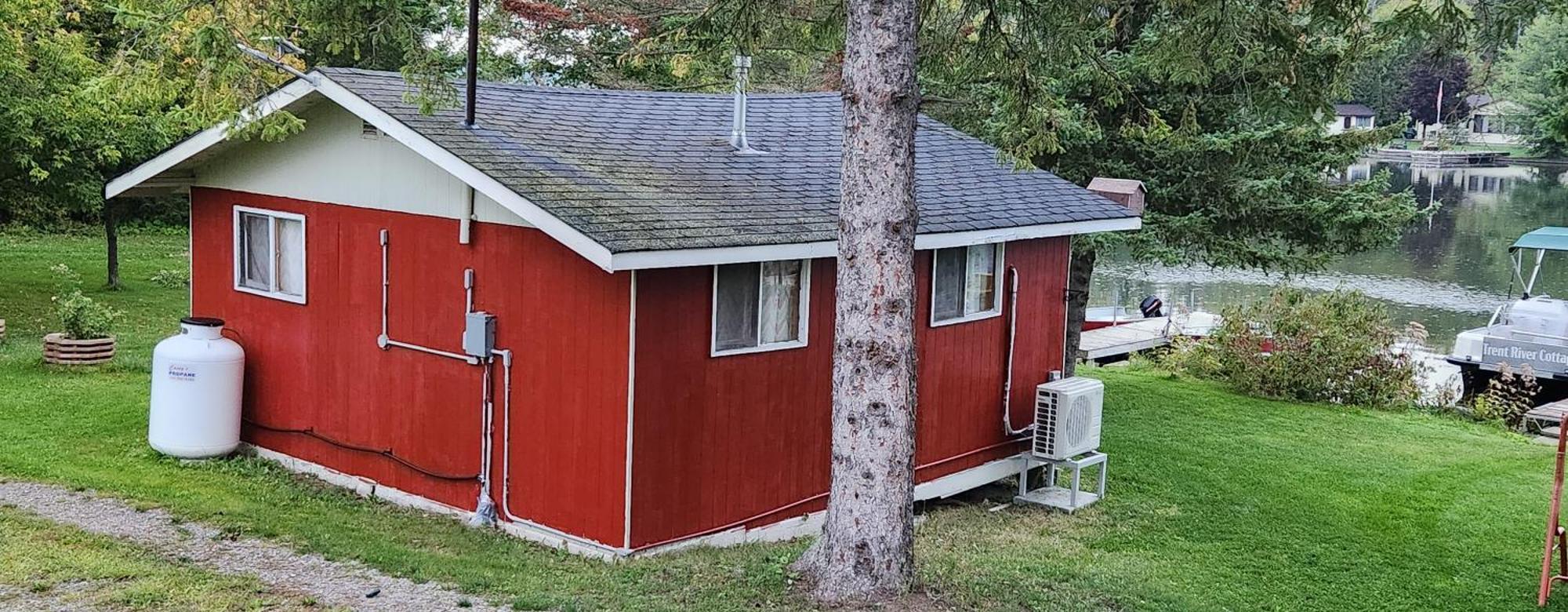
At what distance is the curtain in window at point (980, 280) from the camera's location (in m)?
10.4

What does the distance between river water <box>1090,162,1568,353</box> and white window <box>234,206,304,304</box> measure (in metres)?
13.7

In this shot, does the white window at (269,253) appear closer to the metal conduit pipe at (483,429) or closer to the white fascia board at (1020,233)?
the metal conduit pipe at (483,429)

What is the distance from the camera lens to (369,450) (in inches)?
375

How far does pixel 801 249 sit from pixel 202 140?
4.53 m

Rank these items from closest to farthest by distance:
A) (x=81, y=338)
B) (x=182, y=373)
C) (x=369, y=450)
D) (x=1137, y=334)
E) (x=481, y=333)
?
(x=481, y=333) → (x=369, y=450) → (x=182, y=373) → (x=81, y=338) → (x=1137, y=334)

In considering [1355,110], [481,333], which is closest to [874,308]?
[481,333]

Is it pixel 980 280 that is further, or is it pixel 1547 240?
pixel 1547 240

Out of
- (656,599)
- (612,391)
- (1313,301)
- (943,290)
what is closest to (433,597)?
(656,599)

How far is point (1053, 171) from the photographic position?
49.3 feet

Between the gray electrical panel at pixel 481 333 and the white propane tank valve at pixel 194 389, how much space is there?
8.61 ft

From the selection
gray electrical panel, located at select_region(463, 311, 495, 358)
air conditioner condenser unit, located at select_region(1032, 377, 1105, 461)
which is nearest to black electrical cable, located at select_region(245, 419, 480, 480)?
gray electrical panel, located at select_region(463, 311, 495, 358)

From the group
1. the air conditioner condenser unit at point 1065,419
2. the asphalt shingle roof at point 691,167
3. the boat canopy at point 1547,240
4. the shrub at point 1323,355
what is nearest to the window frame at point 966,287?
the asphalt shingle roof at point 691,167

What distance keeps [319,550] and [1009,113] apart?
6.19m

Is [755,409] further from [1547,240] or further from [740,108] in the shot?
[1547,240]
